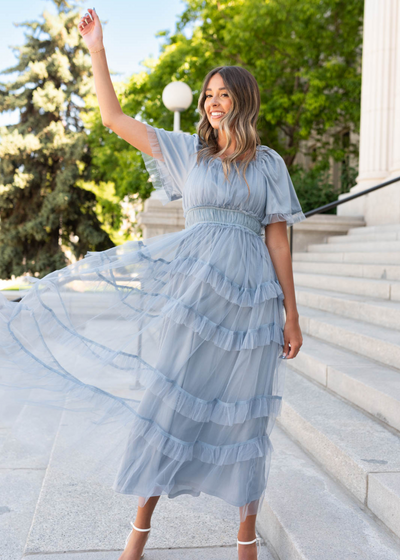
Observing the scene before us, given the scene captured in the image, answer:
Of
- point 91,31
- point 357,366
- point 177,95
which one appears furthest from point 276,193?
point 177,95

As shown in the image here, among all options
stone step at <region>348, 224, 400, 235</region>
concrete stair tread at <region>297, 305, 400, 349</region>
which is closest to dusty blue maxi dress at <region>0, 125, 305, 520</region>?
concrete stair tread at <region>297, 305, 400, 349</region>

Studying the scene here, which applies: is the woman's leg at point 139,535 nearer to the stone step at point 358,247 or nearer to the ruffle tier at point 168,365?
the ruffle tier at point 168,365

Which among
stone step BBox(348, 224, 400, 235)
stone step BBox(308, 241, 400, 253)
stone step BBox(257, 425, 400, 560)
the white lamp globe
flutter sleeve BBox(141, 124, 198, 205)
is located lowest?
stone step BBox(257, 425, 400, 560)

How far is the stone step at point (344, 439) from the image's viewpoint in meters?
2.47

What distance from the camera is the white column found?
9.59 m

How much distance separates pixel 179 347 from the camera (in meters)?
2.08

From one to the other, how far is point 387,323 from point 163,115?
1324cm

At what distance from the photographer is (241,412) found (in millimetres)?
2059

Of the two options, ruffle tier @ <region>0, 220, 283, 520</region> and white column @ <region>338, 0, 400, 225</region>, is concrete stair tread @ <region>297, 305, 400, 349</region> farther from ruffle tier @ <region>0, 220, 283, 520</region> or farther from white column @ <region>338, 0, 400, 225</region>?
white column @ <region>338, 0, 400, 225</region>

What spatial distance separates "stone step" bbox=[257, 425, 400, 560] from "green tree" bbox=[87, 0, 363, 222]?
11120 millimetres

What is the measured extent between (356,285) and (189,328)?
164 inches

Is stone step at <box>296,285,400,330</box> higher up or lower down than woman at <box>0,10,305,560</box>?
lower down

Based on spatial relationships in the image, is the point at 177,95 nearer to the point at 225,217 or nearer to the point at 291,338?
the point at 225,217

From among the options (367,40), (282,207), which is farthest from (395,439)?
(367,40)
